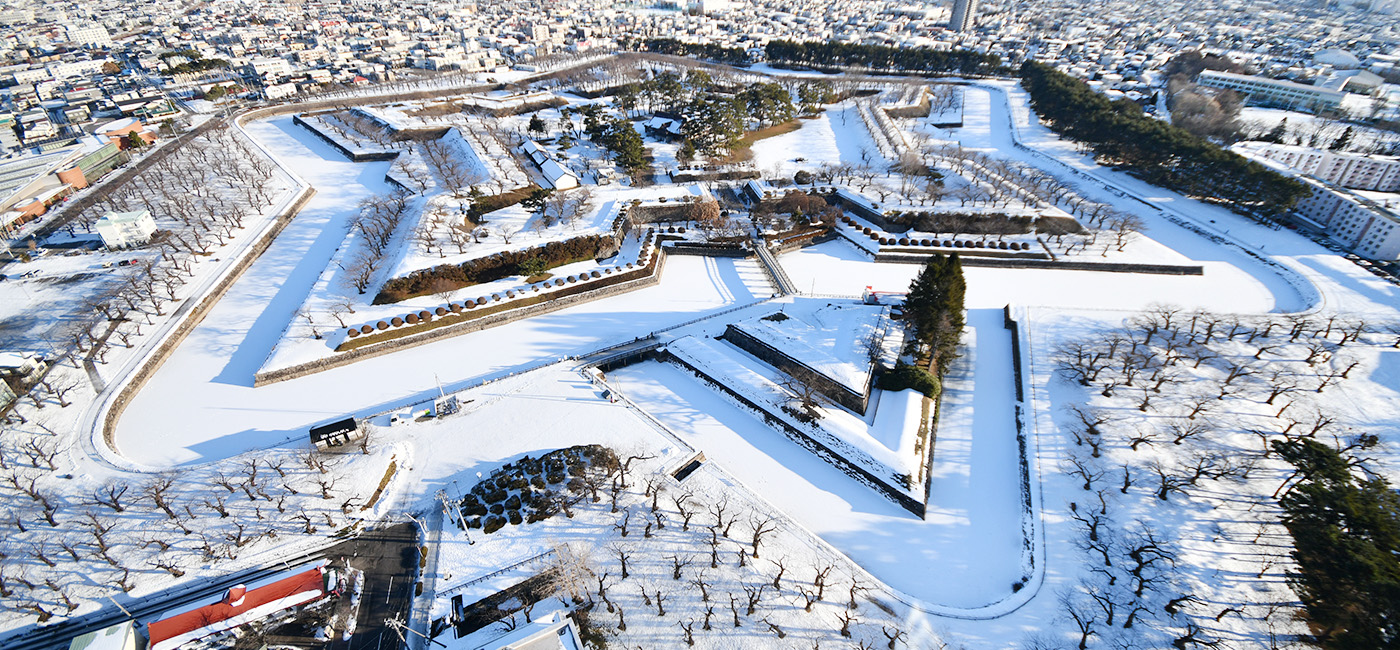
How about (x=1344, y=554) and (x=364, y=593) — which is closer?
(x=1344, y=554)

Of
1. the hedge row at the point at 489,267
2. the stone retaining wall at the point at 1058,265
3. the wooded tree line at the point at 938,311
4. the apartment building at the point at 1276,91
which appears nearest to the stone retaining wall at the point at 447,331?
the hedge row at the point at 489,267

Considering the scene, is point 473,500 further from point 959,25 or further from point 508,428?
point 959,25

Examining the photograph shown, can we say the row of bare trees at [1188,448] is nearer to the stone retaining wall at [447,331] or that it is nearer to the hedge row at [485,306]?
the stone retaining wall at [447,331]

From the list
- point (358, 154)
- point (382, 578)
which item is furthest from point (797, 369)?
point (358, 154)

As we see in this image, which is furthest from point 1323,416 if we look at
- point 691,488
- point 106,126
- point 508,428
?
point 106,126

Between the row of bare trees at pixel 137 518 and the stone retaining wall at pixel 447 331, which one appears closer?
the row of bare trees at pixel 137 518

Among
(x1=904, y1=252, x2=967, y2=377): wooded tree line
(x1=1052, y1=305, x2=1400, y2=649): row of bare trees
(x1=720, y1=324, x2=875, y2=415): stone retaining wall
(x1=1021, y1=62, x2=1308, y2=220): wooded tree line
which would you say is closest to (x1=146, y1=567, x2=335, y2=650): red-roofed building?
(x1=720, y1=324, x2=875, y2=415): stone retaining wall

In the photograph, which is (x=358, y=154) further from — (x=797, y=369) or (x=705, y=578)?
(x=705, y=578)
